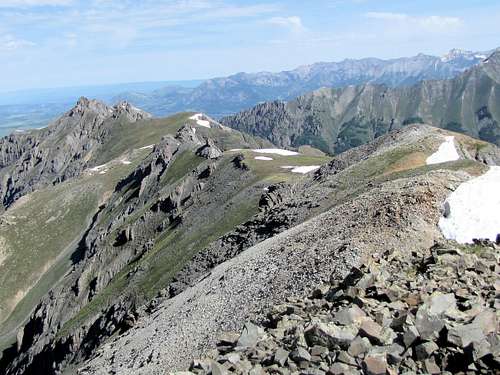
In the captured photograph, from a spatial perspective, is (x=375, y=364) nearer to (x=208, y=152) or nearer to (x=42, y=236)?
(x=208, y=152)

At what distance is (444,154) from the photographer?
180ft

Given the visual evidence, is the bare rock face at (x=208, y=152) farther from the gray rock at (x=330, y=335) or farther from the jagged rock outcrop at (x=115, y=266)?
the gray rock at (x=330, y=335)

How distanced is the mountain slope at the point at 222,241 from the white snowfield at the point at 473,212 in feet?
2.85

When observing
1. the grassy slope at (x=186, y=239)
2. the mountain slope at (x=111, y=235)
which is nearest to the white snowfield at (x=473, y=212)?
the grassy slope at (x=186, y=239)

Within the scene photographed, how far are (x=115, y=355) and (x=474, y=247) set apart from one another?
27.8m

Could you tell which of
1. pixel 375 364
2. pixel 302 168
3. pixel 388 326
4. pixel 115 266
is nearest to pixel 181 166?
pixel 115 266

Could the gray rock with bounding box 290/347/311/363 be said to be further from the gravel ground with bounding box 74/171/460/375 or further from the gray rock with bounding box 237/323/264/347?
the gravel ground with bounding box 74/171/460/375

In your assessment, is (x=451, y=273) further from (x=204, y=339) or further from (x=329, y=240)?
(x=204, y=339)

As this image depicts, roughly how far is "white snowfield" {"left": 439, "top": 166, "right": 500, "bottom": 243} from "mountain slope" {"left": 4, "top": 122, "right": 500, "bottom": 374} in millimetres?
868

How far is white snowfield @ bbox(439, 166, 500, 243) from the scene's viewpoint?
109 ft

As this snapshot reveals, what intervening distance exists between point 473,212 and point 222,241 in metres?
30.0

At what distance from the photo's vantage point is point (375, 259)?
1122 inches

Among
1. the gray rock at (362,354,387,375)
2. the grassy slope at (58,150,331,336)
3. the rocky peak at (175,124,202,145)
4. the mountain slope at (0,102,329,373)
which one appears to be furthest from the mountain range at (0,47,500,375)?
the rocky peak at (175,124,202,145)

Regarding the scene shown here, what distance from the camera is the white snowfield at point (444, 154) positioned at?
2096 inches
